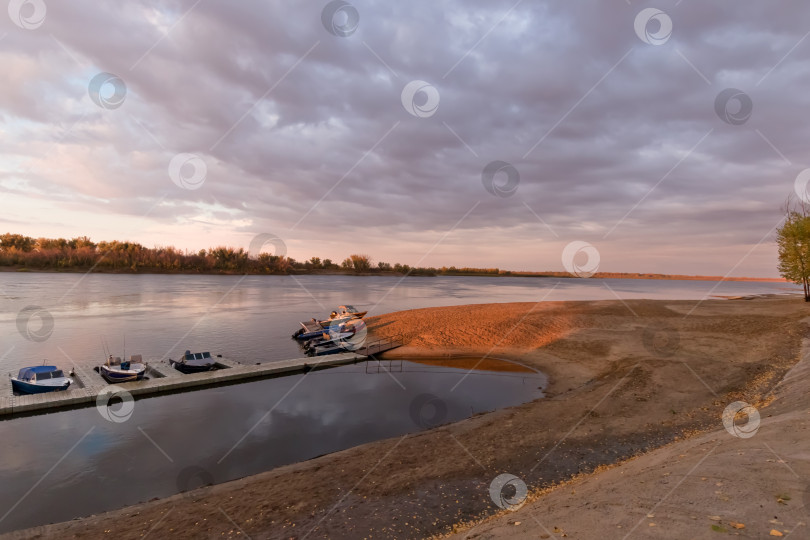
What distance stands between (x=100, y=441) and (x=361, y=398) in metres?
14.9

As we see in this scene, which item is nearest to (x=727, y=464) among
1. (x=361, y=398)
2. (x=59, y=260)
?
(x=361, y=398)

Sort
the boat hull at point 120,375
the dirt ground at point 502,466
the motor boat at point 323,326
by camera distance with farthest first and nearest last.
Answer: the motor boat at point 323,326 < the boat hull at point 120,375 < the dirt ground at point 502,466

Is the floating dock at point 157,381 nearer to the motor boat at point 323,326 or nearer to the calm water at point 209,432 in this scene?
the calm water at point 209,432

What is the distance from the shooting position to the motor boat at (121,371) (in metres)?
29.5

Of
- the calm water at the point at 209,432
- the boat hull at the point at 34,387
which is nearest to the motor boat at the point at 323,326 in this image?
the calm water at the point at 209,432

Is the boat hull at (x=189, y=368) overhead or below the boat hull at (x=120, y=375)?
overhead

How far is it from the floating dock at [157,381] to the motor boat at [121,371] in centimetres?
56

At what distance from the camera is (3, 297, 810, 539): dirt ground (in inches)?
434

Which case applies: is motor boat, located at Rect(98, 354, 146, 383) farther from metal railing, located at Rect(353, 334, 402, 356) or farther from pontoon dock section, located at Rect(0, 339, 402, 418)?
metal railing, located at Rect(353, 334, 402, 356)

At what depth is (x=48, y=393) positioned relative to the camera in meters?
26.1

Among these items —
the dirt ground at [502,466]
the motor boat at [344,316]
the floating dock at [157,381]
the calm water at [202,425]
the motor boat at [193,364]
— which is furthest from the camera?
the motor boat at [344,316]

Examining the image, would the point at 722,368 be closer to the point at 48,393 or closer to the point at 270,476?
the point at 270,476

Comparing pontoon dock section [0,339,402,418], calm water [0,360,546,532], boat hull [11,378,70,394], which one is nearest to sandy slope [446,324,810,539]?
calm water [0,360,546,532]

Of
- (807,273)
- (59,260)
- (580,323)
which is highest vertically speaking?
(59,260)
